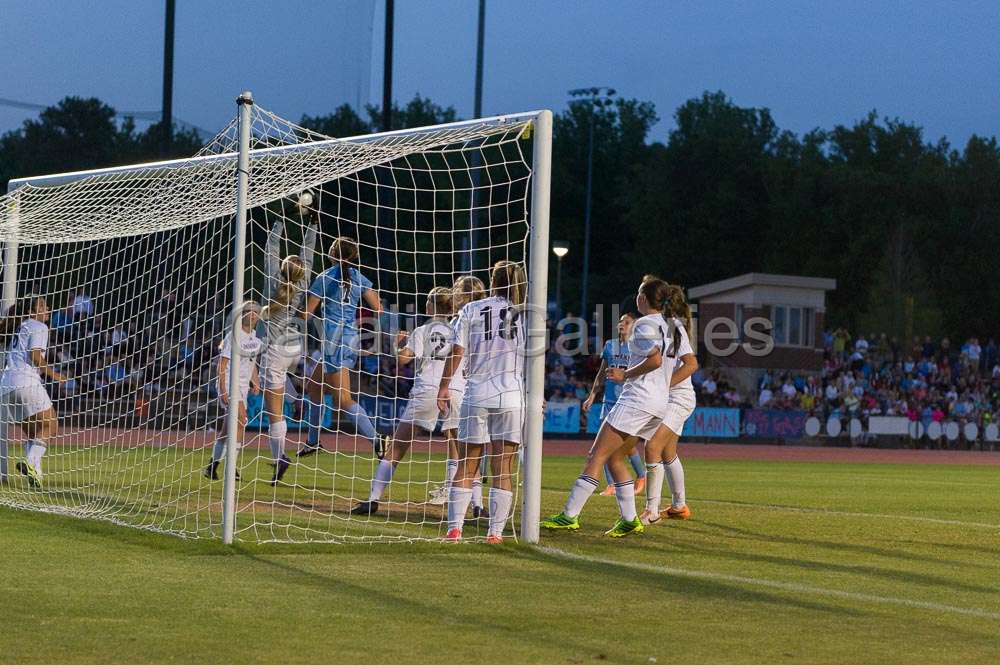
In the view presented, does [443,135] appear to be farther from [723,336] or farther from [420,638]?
[723,336]

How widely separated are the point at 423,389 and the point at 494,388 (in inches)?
69.9

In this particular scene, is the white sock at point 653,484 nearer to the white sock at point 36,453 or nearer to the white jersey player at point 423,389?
the white jersey player at point 423,389

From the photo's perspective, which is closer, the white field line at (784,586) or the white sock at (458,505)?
the white field line at (784,586)

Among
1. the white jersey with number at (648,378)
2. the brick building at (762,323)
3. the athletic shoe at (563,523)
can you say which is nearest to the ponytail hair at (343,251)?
the white jersey with number at (648,378)

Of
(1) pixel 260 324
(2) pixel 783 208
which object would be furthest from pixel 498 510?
(2) pixel 783 208

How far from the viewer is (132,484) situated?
1218 centimetres

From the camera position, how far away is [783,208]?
6325 centimetres

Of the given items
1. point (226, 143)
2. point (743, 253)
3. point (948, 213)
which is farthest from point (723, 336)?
point (226, 143)

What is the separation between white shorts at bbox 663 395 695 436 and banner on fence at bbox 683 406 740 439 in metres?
20.7

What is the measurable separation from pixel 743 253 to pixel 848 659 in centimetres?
6051

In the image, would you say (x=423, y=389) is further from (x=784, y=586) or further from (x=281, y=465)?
(x=784, y=586)

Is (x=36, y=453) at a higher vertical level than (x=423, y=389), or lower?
lower

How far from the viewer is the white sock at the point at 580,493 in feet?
29.3

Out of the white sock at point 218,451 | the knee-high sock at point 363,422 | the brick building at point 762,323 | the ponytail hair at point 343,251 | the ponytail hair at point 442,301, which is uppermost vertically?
the brick building at point 762,323
